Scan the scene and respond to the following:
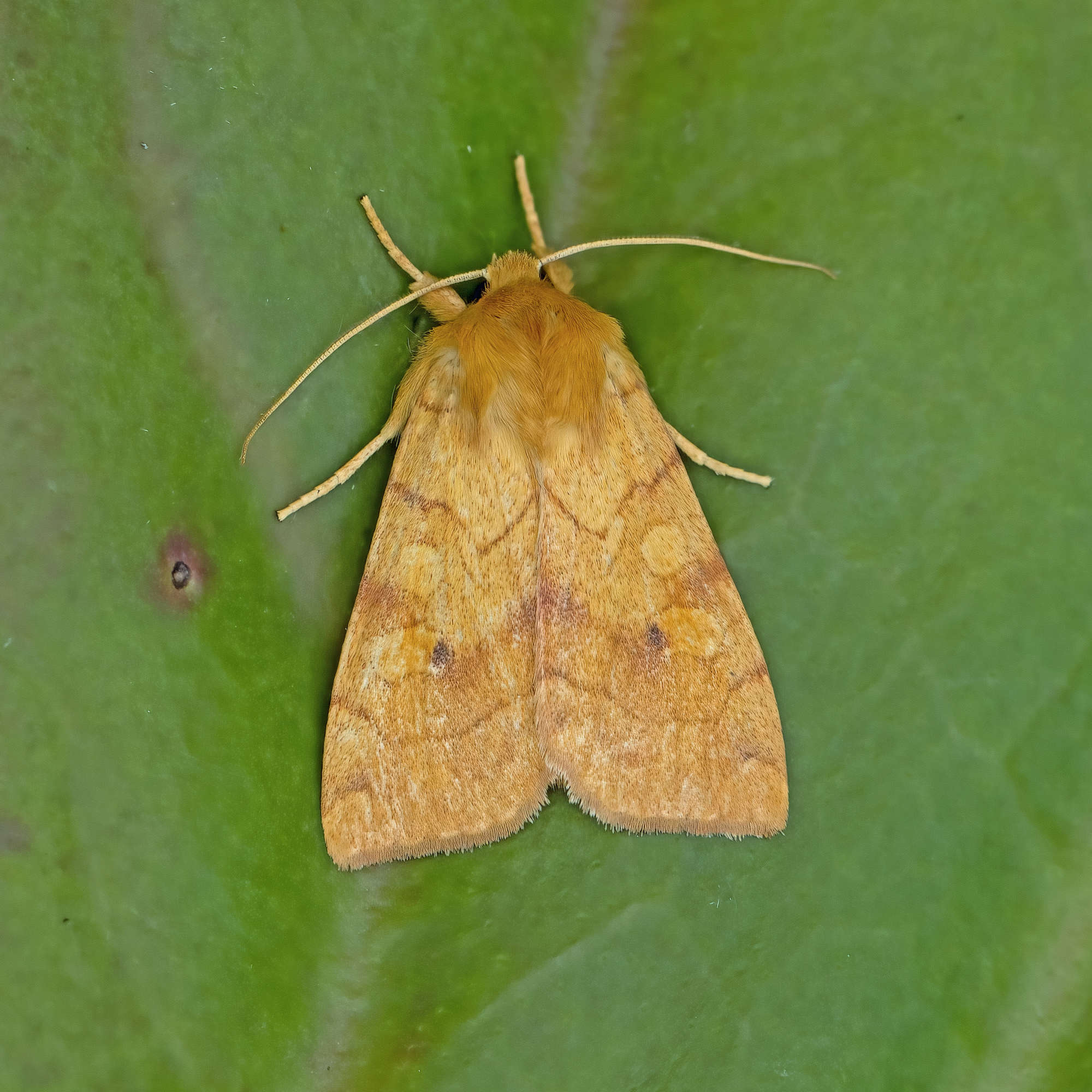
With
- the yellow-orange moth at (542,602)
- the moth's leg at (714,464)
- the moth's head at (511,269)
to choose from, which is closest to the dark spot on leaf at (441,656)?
the yellow-orange moth at (542,602)

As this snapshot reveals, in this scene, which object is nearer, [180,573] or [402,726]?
[180,573]

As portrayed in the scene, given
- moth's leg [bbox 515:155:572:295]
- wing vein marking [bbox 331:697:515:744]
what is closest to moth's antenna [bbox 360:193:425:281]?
moth's leg [bbox 515:155:572:295]

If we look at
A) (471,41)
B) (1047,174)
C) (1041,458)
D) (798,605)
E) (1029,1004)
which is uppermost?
(471,41)

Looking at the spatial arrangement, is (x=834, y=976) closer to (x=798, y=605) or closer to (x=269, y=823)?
(x=798, y=605)

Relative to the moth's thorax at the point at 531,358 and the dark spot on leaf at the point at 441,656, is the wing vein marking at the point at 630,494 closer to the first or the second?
the moth's thorax at the point at 531,358

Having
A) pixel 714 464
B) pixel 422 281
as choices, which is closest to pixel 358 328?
pixel 422 281

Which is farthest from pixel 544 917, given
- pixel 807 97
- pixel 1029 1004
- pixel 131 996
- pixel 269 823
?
pixel 807 97

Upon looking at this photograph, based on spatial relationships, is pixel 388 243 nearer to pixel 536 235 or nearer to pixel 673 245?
pixel 536 235
